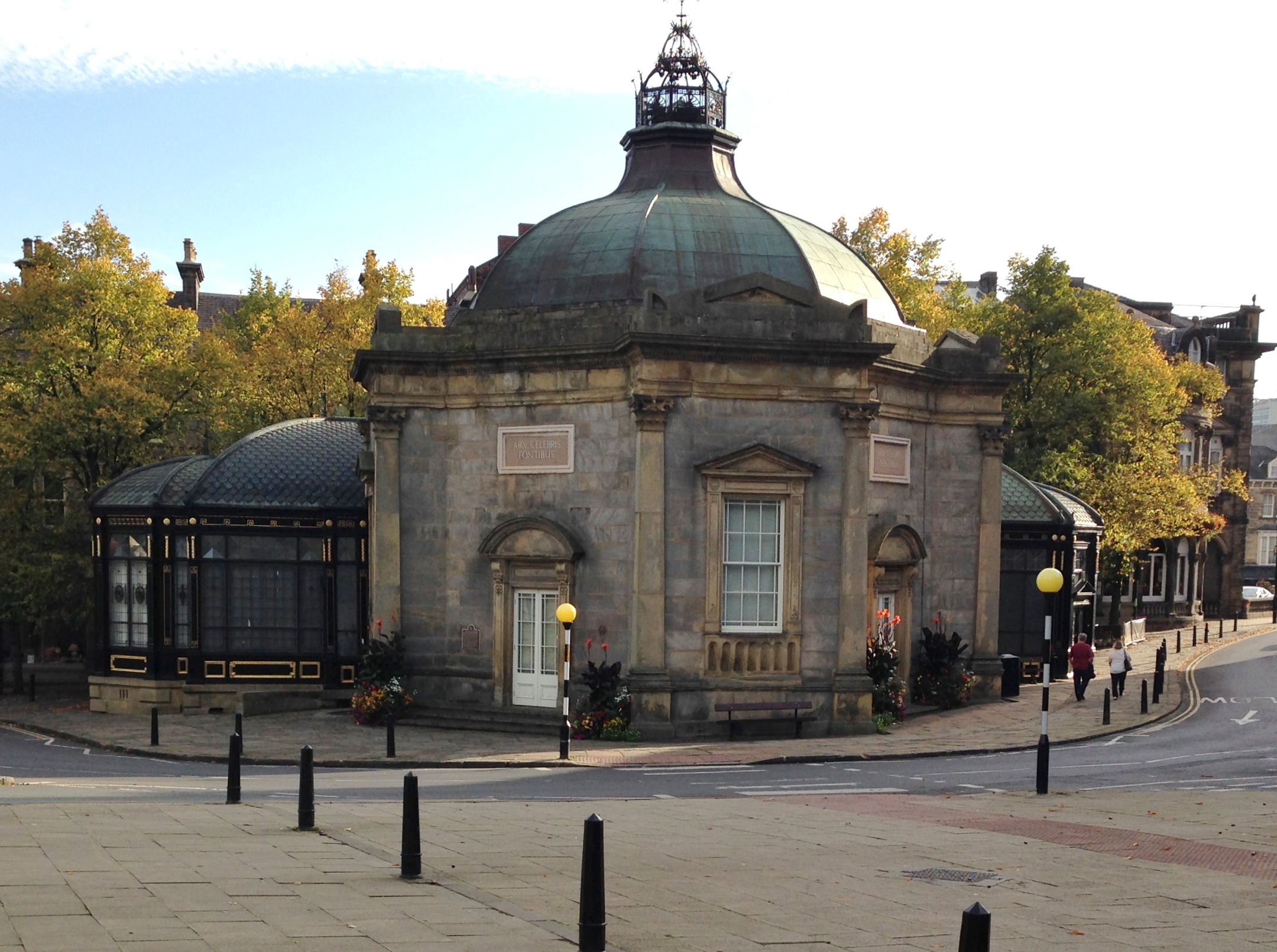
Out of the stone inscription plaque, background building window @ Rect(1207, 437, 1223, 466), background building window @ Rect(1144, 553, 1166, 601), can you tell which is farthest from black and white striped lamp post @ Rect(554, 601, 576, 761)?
background building window @ Rect(1207, 437, 1223, 466)

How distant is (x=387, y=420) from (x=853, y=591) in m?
10.1

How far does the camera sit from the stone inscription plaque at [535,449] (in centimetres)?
2930

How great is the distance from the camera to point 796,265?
31.5 meters

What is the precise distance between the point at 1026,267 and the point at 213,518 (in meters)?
28.4

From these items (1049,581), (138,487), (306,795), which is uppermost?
(138,487)

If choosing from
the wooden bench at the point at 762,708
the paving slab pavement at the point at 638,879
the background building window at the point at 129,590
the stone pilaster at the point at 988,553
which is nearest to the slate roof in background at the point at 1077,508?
the stone pilaster at the point at 988,553

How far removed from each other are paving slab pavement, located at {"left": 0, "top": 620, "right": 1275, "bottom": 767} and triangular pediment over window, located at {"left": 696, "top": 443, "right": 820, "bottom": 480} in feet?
16.1

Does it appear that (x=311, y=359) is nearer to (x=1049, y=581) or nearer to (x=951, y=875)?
(x=1049, y=581)

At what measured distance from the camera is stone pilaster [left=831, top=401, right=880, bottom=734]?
28219mm

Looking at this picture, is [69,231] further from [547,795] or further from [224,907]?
[224,907]

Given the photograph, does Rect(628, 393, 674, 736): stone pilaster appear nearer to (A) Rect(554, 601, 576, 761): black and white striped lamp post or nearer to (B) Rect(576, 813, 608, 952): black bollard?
(A) Rect(554, 601, 576, 761): black and white striped lamp post

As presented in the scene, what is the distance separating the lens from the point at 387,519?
30.2m

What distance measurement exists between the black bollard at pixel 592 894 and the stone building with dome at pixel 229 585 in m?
25.5

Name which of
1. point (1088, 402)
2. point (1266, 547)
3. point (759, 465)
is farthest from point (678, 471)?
point (1266, 547)
